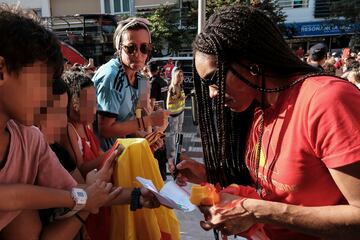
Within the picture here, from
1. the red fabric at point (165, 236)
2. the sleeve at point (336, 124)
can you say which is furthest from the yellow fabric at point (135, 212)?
the sleeve at point (336, 124)

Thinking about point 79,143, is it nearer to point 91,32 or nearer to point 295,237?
point 295,237

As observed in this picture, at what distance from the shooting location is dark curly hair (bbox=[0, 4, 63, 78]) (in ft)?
3.59

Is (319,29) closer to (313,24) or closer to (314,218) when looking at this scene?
(313,24)

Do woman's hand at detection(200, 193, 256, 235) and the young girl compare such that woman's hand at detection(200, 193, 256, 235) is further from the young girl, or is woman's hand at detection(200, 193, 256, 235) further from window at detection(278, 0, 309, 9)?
window at detection(278, 0, 309, 9)

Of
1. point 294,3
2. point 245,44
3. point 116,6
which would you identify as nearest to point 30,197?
point 245,44

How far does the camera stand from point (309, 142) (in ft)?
3.65

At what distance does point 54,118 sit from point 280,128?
86 centimetres

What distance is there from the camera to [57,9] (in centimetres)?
2680

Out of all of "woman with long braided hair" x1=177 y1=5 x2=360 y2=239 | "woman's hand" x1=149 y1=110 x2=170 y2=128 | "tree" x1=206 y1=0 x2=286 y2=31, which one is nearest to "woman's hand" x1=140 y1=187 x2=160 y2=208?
"woman with long braided hair" x1=177 y1=5 x2=360 y2=239

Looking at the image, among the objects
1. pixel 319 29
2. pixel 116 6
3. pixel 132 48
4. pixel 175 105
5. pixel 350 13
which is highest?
pixel 116 6

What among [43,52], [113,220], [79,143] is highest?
[43,52]

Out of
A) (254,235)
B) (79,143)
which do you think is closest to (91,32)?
(79,143)

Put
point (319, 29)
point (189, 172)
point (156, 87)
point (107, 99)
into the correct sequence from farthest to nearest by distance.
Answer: point (319, 29) < point (156, 87) < point (107, 99) < point (189, 172)

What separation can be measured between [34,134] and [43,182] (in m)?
0.19
